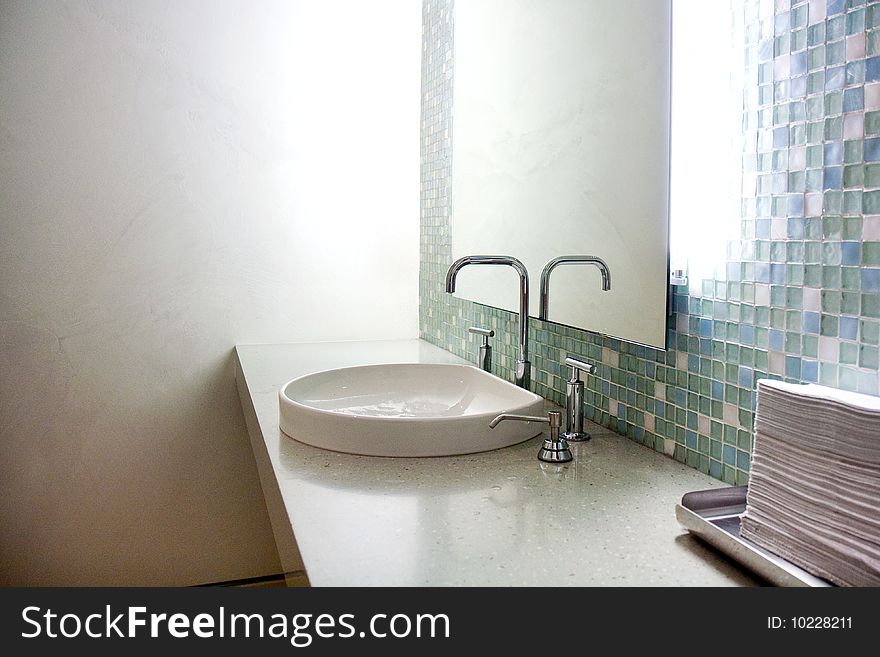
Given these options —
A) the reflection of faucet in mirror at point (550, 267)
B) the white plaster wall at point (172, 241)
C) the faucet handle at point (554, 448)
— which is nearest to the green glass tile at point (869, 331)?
the faucet handle at point (554, 448)

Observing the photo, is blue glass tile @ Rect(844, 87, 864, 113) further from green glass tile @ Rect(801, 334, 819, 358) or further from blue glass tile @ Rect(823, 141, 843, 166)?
green glass tile @ Rect(801, 334, 819, 358)

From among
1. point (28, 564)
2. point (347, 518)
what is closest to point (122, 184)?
point (28, 564)

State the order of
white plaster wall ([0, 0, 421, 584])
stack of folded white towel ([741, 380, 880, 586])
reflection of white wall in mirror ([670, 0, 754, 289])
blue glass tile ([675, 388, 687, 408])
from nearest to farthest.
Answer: stack of folded white towel ([741, 380, 880, 586])
reflection of white wall in mirror ([670, 0, 754, 289])
blue glass tile ([675, 388, 687, 408])
white plaster wall ([0, 0, 421, 584])

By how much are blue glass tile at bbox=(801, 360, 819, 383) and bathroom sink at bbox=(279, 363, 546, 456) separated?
0.52 m

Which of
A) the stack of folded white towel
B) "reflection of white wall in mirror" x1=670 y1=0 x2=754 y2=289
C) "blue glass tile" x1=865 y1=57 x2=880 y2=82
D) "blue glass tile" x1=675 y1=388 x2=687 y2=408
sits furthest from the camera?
"blue glass tile" x1=675 y1=388 x2=687 y2=408

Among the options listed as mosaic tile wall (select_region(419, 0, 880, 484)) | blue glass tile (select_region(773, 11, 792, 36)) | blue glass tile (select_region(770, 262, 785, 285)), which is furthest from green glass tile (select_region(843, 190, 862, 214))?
blue glass tile (select_region(773, 11, 792, 36))

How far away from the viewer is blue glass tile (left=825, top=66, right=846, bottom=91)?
2.87ft

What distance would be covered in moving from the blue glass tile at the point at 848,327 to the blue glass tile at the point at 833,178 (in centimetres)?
15

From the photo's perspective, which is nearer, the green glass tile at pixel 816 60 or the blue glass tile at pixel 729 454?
the green glass tile at pixel 816 60

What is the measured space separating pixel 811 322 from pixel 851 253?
10cm

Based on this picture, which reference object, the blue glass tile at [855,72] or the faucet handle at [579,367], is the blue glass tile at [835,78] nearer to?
the blue glass tile at [855,72]

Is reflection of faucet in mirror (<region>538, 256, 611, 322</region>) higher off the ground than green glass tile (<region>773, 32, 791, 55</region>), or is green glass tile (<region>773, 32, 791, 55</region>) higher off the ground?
green glass tile (<region>773, 32, 791, 55</region>)

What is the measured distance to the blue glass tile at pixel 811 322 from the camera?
3.00 feet
